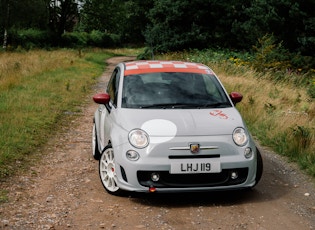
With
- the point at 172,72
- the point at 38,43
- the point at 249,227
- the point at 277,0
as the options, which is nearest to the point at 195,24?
the point at 277,0

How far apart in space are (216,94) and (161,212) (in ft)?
6.60

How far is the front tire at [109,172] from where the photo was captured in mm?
5984

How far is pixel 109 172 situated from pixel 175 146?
103cm

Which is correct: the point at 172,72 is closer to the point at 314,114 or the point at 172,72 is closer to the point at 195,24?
→ the point at 314,114

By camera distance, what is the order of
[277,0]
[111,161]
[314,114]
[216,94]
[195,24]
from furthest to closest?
[195,24] → [277,0] → [314,114] → [216,94] → [111,161]

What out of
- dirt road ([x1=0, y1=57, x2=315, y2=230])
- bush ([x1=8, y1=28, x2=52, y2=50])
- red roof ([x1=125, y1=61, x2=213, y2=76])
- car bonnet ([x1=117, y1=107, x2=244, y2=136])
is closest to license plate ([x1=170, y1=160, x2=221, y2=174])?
car bonnet ([x1=117, y1=107, x2=244, y2=136])

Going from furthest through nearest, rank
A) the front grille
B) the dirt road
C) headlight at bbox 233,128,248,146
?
headlight at bbox 233,128,248,146 < the front grille < the dirt road

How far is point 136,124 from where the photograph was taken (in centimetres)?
581

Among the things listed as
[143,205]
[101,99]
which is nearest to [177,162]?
[143,205]

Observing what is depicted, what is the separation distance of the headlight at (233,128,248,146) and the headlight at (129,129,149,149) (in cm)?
102

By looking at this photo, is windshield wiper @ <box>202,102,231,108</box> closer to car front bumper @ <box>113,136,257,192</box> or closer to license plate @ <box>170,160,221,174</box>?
car front bumper @ <box>113,136,257,192</box>

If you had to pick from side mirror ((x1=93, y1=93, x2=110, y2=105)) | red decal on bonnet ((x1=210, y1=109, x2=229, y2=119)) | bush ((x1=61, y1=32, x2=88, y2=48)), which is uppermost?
red decal on bonnet ((x1=210, y1=109, x2=229, y2=119))

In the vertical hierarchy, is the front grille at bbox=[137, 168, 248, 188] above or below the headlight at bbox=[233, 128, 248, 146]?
below

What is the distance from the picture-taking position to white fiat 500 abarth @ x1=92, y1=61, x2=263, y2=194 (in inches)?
218
